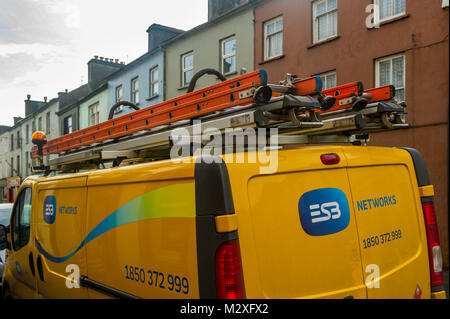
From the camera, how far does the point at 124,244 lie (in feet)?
10.0

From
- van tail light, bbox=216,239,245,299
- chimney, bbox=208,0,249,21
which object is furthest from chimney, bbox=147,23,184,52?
van tail light, bbox=216,239,245,299

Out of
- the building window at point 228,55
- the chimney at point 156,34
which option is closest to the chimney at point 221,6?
the building window at point 228,55

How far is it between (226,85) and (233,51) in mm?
14565

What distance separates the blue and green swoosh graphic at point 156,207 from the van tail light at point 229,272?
29cm

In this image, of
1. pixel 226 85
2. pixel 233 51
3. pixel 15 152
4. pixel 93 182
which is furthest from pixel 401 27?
pixel 15 152

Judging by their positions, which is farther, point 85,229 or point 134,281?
point 85,229

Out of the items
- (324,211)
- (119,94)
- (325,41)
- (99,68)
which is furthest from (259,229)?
(99,68)

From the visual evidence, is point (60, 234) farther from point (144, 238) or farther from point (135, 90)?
point (135, 90)

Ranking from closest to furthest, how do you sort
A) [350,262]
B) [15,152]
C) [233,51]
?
1. [350,262]
2. [233,51]
3. [15,152]

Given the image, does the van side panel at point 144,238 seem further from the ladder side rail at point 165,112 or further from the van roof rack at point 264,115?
the ladder side rail at point 165,112

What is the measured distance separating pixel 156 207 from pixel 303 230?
3.09 ft
